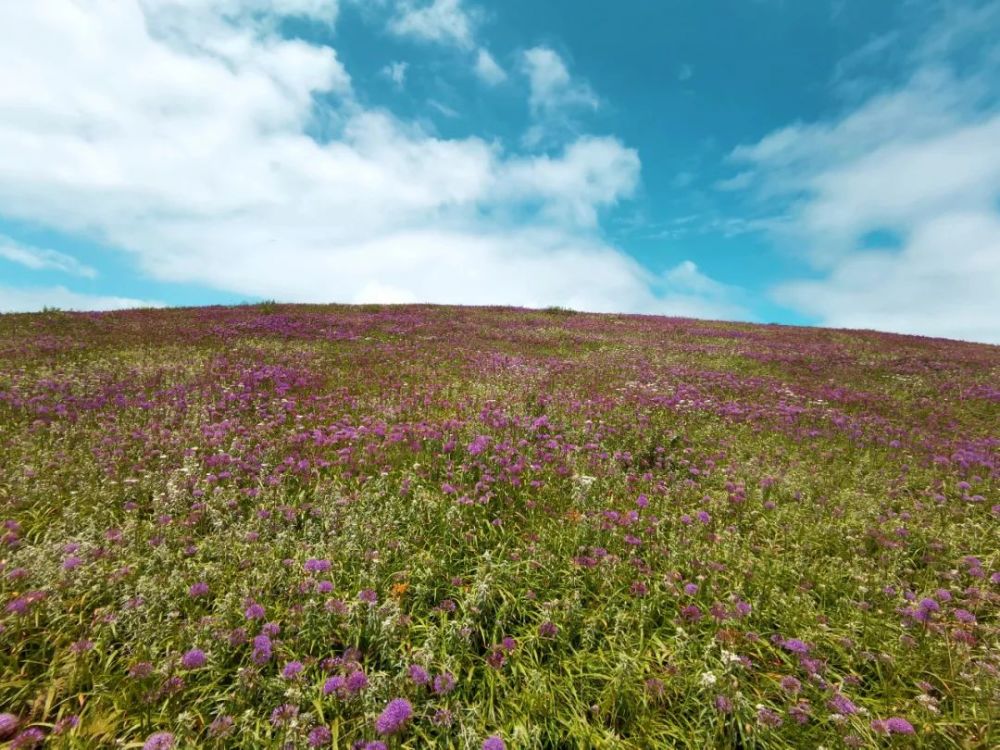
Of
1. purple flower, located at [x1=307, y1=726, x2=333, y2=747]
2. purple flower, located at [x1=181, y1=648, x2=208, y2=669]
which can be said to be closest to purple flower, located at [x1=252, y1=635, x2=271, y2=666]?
purple flower, located at [x1=181, y1=648, x2=208, y2=669]

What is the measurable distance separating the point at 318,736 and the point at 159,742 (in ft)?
3.04

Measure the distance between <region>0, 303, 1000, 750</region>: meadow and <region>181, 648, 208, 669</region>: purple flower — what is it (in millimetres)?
178

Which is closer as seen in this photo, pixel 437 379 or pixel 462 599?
pixel 462 599

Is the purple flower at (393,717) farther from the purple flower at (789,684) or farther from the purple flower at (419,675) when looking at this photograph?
the purple flower at (789,684)

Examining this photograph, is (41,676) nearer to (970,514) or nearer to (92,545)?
(92,545)

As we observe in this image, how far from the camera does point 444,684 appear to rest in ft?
10.7

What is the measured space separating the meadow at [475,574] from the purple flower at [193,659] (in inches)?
7.0

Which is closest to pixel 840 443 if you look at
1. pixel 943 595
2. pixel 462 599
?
pixel 943 595

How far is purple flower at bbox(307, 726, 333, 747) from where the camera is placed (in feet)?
A: 9.18

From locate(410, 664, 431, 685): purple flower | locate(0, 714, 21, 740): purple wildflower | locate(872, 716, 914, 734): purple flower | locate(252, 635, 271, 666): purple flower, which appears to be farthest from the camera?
locate(252, 635, 271, 666): purple flower

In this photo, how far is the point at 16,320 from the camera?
63.3 ft

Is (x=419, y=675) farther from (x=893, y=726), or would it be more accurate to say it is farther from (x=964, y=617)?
(x=964, y=617)

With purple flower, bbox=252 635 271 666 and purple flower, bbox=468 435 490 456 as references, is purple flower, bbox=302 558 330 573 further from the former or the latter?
purple flower, bbox=468 435 490 456

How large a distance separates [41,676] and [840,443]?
13209 mm
